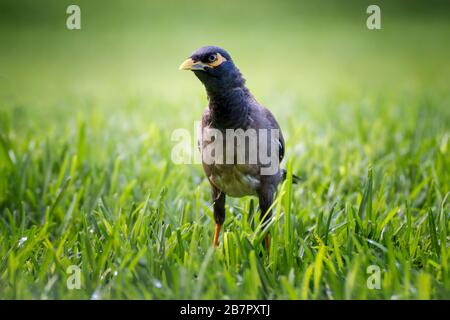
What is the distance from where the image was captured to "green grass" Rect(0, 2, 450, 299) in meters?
2.42

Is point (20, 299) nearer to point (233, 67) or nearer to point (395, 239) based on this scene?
point (233, 67)

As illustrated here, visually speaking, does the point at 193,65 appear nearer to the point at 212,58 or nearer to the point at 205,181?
the point at 212,58

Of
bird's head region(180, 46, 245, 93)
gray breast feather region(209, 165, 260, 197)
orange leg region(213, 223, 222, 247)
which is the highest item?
bird's head region(180, 46, 245, 93)

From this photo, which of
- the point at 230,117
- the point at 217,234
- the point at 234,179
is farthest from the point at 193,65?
the point at 217,234

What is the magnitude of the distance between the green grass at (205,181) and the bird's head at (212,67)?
530mm

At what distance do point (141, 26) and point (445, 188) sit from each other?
10.0m

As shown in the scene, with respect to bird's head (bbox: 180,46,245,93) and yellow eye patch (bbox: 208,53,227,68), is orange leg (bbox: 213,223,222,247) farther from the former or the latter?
yellow eye patch (bbox: 208,53,227,68)

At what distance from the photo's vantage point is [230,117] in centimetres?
286

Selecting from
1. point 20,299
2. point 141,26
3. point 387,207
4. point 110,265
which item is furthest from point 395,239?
point 141,26

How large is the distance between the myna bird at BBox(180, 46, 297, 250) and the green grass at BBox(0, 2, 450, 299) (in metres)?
0.17

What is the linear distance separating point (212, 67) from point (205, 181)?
1.55 m

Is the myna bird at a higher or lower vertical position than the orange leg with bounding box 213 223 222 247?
higher

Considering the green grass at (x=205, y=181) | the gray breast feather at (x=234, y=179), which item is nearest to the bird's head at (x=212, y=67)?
the gray breast feather at (x=234, y=179)

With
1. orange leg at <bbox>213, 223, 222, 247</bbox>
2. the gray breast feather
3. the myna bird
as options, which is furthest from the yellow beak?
orange leg at <bbox>213, 223, 222, 247</bbox>
